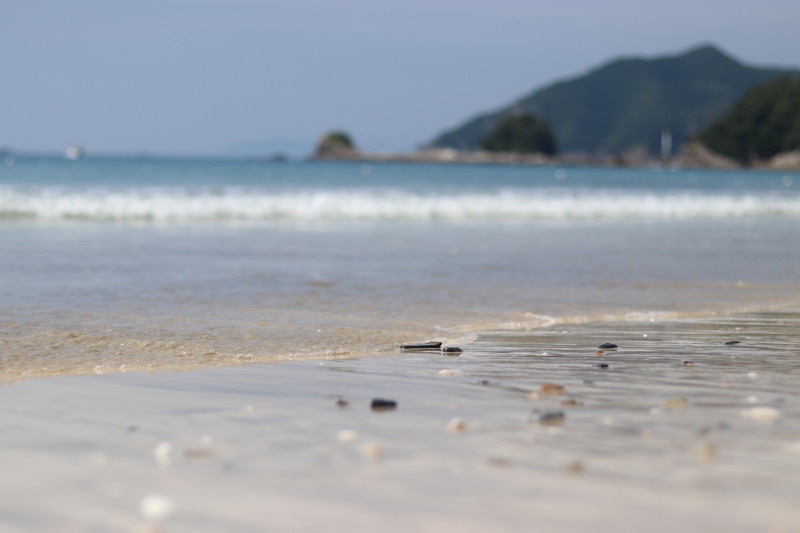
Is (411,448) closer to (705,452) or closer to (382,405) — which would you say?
(382,405)

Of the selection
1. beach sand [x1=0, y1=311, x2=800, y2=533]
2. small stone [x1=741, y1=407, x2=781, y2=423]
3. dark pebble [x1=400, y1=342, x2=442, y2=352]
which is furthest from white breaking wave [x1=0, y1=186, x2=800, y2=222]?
small stone [x1=741, y1=407, x2=781, y2=423]

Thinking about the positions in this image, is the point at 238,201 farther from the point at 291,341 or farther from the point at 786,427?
the point at 786,427

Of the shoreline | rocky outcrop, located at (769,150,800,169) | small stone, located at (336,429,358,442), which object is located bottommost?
small stone, located at (336,429,358,442)

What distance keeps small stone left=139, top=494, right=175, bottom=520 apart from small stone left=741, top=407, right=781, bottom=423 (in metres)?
2.23

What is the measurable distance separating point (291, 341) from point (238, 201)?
55.6ft

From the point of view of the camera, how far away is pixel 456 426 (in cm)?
336

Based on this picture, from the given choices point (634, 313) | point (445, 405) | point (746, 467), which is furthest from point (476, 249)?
point (746, 467)

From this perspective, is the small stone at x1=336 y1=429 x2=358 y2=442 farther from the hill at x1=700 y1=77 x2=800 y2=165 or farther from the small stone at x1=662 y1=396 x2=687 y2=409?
the hill at x1=700 y1=77 x2=800 y2=165

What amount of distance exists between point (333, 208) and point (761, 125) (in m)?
121

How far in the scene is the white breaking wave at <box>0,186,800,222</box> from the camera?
63.5 feet

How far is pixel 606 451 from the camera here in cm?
303

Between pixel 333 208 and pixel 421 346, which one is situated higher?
pixel 333 208

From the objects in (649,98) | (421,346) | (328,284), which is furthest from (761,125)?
(421,346)

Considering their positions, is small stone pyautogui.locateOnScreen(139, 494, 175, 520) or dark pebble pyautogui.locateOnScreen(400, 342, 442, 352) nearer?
small stone pyautogui.locateOnScreen(139, 494, 175, 520)
